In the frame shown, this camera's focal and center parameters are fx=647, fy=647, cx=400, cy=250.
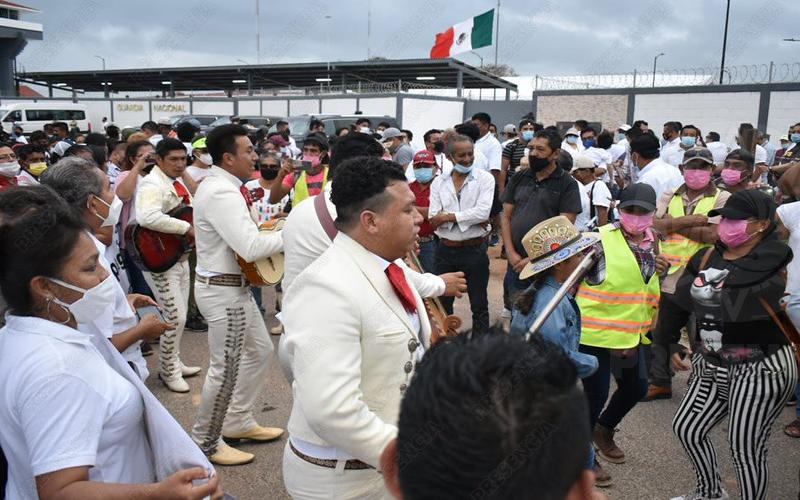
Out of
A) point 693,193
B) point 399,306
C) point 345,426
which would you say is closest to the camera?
point 345,426

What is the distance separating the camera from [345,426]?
1.91 metres

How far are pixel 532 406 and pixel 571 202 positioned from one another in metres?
4.64

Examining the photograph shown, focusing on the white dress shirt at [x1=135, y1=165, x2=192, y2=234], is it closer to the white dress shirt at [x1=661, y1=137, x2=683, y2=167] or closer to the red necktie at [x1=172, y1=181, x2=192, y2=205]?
the red necktie at [x1=172, y1=181, x2=192, y2=205]

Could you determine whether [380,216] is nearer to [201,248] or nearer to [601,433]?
[201,248]

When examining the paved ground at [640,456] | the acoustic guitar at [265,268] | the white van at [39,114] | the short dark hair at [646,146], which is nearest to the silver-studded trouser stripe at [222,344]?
the acoustic guitar at [265,268]

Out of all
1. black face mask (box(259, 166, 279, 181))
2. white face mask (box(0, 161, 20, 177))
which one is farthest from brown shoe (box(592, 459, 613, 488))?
white face mask (box(0, 161, 20, 177))

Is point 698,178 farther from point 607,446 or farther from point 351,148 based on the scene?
point 351,148

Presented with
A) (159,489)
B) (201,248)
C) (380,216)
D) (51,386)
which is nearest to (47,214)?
(51,386)

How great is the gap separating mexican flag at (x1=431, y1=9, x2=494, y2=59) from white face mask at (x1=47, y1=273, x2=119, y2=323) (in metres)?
25.7

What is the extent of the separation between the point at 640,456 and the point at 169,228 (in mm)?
3842

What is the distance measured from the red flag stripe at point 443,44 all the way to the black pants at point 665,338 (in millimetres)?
26759

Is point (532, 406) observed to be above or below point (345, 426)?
above

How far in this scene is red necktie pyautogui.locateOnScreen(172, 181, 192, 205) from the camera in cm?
544

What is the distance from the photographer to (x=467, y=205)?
5.96 m
